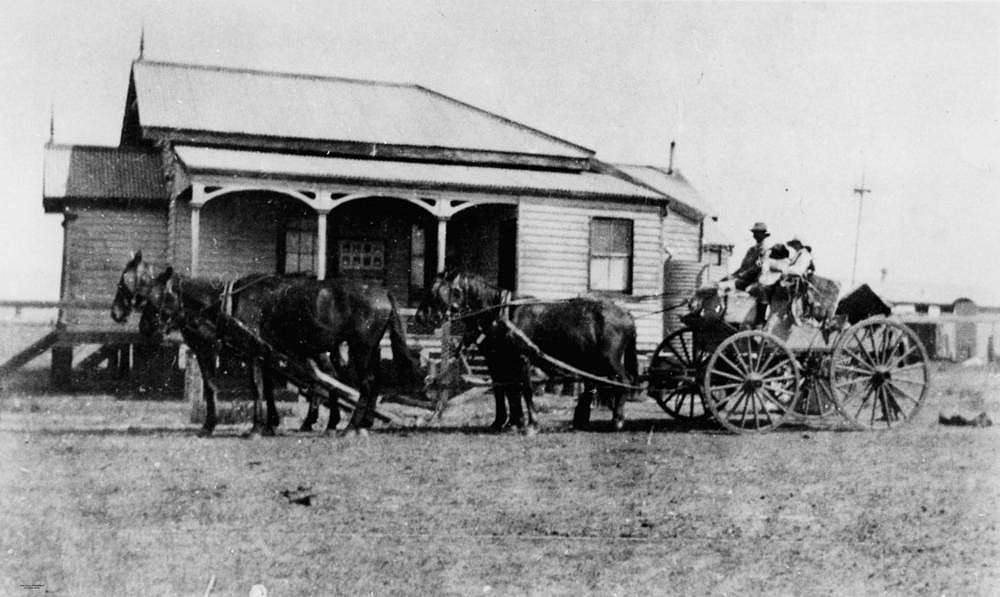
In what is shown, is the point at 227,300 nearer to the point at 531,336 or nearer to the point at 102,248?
the point at 531,336

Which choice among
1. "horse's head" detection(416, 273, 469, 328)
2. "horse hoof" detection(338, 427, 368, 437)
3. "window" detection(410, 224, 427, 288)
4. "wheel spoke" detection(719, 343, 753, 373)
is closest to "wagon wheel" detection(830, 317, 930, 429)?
"wheel spoke" detection(719, 343, 753, 373)

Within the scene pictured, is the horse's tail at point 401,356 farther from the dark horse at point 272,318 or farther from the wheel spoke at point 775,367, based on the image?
the wheel spoke at point 775,367

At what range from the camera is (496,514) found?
7.56 m

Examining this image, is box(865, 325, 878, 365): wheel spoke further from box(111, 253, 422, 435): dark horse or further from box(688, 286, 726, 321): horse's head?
box(111, 253, 422, 435): dark horse

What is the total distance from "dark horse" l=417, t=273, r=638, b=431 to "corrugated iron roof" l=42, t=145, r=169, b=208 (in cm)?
1050

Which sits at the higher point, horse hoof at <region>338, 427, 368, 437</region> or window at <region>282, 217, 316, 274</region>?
window at <region>282, 217, 316, 274</region>

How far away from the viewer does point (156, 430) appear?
12273 mm

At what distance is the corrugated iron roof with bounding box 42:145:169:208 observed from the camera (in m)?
20.0

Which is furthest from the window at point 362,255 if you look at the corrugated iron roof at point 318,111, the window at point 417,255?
the corrugated iron roof at point 318,111

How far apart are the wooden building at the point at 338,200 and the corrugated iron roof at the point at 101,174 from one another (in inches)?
1.6

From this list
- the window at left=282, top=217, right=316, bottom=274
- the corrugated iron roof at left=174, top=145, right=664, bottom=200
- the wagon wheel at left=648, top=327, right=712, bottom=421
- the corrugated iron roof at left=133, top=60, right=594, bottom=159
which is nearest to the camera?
the wagon wheel at left=648, top=327, right=712, bottom=421

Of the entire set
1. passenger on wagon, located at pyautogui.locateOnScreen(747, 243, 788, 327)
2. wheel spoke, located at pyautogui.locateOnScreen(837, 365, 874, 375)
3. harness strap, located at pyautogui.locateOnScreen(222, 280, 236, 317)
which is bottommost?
wheel spoke, located at pyautogui.locateOnScreen(837, 365, 874, 375)

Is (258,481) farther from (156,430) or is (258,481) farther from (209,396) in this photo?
(156,430)

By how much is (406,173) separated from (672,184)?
17884 millimetres
